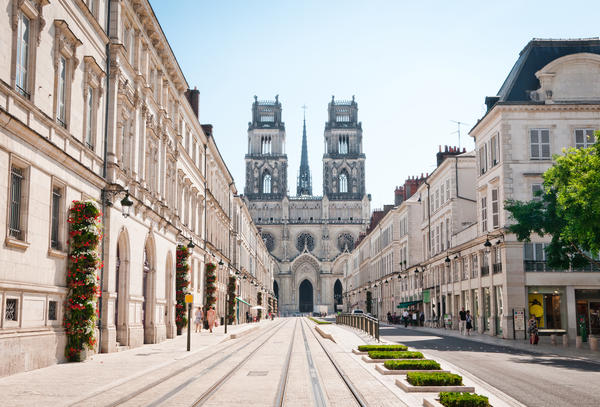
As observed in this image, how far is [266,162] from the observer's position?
156625 mm

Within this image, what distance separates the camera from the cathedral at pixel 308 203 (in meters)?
148

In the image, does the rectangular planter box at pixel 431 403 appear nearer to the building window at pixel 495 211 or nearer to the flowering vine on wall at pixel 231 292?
the building window at pixel 495 211

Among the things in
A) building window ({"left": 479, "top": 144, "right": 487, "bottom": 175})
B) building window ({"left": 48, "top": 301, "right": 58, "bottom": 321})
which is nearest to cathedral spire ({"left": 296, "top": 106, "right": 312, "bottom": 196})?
building window ({"left": 479, "top": 144, "right": 487, "bottom": 175})

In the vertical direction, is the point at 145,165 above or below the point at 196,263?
above

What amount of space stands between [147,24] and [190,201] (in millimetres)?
14500

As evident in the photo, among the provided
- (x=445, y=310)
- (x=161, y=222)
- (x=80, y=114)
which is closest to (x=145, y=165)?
(x=161, y=222)

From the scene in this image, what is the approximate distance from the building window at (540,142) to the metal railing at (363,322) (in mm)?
13970

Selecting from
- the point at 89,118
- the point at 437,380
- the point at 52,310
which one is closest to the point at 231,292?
the point at 89,118

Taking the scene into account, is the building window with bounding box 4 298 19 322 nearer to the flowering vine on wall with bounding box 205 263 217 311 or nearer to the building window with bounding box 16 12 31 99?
the building window with bounding box 16 12 31 99

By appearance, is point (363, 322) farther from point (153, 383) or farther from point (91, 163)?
point (153, 383)

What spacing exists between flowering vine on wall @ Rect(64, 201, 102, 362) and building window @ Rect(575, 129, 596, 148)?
29728 mm

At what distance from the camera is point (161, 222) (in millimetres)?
31500

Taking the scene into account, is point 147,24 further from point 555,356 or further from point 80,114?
point 555,356

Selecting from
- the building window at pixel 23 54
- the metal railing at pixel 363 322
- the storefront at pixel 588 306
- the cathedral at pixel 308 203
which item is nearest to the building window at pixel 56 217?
the building window at pixel 23 54
